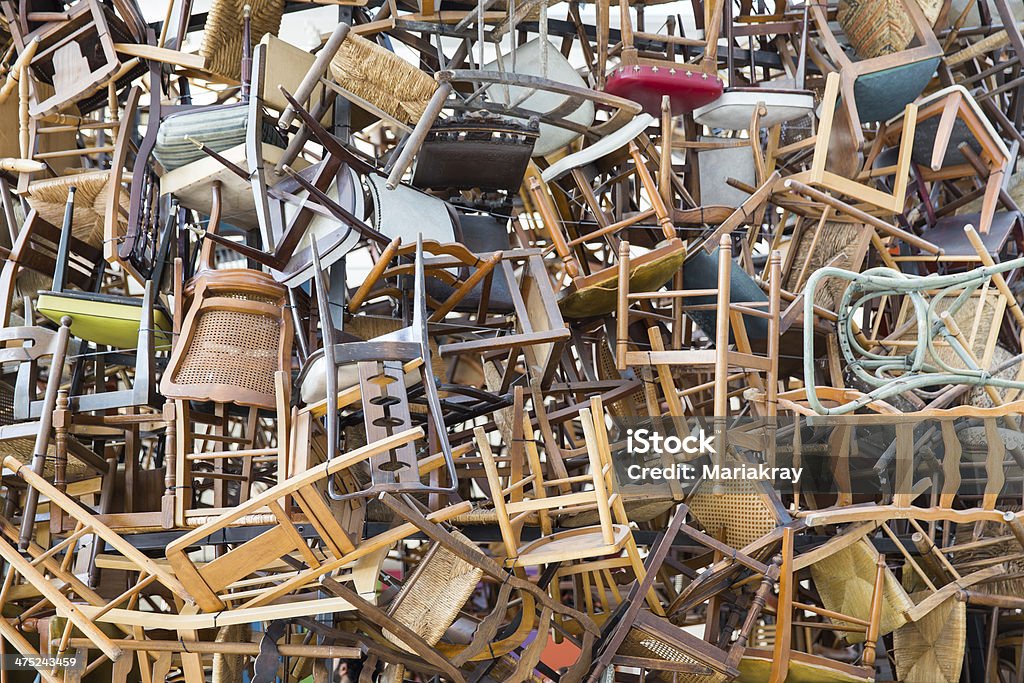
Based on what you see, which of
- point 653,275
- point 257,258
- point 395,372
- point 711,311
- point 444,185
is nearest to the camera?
point 395,372

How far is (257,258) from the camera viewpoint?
14.9 ft

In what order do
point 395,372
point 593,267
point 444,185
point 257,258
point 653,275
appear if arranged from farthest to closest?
point 593,267
point 444,185
point 653,275
point 257,258
point 395,372

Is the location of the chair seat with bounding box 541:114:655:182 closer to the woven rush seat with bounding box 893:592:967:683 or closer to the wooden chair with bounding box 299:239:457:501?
the wooden chair with bounding box 299:239:457:501

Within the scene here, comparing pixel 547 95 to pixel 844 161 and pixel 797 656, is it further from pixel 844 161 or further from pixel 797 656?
pixel 797 656

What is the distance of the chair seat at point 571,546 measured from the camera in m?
4.02

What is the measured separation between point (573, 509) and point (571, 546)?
43 centimetres

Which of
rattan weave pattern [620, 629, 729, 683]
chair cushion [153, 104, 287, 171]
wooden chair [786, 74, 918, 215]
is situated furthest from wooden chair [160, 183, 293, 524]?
wooden chair [786, 74, 918, 215]

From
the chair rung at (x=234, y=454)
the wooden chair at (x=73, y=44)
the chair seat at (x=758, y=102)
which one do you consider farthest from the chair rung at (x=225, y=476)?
the chair seat at (x=758, y=102)

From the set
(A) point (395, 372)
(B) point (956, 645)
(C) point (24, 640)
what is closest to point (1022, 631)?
(B) point (956, 645)

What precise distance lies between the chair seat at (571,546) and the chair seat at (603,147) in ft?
5.86

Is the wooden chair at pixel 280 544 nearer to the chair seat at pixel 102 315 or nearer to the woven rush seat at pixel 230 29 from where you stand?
the chair seat at pixel 102 315

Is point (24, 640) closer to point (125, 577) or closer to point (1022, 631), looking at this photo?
point (125, 577)

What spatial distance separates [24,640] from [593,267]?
10.9 ft

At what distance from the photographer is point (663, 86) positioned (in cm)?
548
